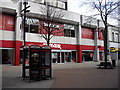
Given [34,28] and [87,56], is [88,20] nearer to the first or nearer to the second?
[87,56]

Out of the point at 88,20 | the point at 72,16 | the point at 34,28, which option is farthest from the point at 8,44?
the point at 88,20

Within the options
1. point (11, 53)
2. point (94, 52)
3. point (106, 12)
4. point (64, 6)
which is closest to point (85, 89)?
point (106, 12)

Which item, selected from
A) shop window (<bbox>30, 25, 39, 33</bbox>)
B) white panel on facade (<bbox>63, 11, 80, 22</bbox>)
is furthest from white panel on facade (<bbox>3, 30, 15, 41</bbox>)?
white panel on facade (<bbox>63, 11, 80, 22</bbox>)

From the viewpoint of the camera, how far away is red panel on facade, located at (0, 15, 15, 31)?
21.6 m

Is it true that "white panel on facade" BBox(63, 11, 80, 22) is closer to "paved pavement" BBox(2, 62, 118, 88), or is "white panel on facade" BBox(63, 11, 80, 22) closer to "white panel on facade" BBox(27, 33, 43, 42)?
"white panel on facade" BBox(27, 33, 43, 42)

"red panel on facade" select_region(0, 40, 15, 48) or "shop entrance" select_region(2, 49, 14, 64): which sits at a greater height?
"red panel on facade" select_region(0, 40, 15, 48)

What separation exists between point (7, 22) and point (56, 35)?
8551 millimetres

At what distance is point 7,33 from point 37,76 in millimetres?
13703

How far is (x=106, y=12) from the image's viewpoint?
62.6 feet

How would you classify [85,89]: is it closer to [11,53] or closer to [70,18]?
[11,53]

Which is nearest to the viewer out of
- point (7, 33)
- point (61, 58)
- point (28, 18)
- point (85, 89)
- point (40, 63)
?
point (85, 89)

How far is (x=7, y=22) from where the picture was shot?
22.2 metres

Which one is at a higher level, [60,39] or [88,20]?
[88,20]

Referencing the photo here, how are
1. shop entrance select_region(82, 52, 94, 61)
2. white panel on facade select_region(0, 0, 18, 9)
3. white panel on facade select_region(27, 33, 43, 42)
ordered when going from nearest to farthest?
1. white panel on facade select_region(0, 0, 18, 9)
2. white panel on facade select_region(27, 33, 43, 42)
3. shop entrance select_region(82, 52, 94, 61)
